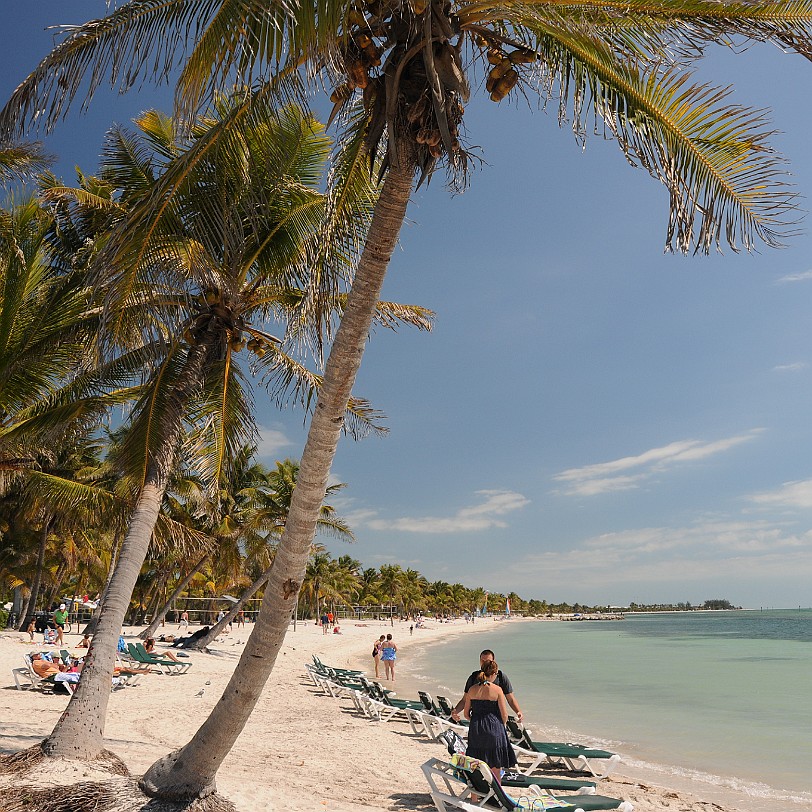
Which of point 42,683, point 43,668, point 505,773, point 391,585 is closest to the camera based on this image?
point 505,773

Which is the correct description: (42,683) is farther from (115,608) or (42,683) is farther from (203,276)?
(203,276)

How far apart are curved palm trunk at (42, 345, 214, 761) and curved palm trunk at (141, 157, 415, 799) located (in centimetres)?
232

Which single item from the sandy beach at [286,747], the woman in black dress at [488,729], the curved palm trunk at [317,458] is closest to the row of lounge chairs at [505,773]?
the woman in black dress at [488,729]

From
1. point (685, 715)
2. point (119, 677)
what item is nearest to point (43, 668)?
point (119, 677)

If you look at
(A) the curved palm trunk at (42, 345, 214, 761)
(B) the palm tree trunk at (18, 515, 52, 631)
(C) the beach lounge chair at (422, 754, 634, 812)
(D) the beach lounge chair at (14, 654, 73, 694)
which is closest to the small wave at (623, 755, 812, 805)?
(C) the beach lounge chair at (422, 754, 634, 812)

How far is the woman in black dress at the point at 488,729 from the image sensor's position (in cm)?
622

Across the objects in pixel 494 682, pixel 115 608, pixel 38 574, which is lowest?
pixel 494 682

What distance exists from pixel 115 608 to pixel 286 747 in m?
4.03

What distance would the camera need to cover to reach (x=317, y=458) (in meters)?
4.65

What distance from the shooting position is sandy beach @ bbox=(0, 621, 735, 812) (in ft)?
21.9

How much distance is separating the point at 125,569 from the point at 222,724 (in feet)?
8.90

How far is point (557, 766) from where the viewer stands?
8820mm

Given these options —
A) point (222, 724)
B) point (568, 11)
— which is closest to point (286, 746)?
A: point (222, 724)

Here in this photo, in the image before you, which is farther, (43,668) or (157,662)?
(157,662)
